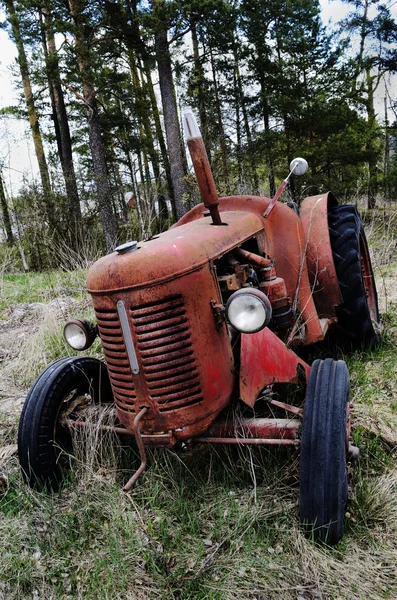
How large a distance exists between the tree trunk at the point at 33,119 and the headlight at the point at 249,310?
978 centimetres

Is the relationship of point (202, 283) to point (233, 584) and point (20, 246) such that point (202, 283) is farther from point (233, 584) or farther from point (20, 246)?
point (20, 246)

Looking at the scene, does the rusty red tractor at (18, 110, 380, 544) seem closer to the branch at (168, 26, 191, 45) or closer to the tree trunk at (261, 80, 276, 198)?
the branch at (168, 26, 191, 45)

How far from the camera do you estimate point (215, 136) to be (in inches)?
511

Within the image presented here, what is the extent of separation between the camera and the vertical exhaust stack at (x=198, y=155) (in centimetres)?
198

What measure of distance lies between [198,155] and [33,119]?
45.6 feet

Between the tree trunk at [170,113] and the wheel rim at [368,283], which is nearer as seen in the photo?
the wheel rim at [368,283]

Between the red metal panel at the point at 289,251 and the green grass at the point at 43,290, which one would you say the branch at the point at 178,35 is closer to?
the green grass at the point at 43,290

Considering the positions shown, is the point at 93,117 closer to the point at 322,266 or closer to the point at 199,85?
the point at 199,85

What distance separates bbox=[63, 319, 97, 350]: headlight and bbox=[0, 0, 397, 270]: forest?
7.05 metres

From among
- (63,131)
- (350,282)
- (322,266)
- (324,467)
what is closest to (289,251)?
(322,266)

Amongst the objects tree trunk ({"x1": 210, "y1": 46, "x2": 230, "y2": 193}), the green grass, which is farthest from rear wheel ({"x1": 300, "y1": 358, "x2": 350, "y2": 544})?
tree trunk ({"x1": 210, "y1": 46, "x2": 230, "y2": 193})

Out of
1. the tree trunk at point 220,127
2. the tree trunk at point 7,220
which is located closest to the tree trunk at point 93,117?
the tree trunk at point 7,220

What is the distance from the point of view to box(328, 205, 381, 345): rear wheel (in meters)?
3.22

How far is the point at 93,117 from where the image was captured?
34.8 ft
